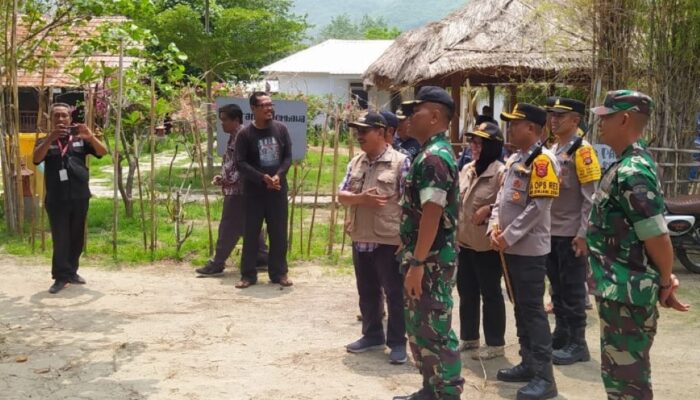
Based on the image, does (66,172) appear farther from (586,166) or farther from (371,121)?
(586,166)

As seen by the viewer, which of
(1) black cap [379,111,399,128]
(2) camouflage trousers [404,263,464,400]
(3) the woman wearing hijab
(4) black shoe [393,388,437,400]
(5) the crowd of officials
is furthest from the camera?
(1) black cap [379,111,399,128]

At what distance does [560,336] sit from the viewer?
5.68 m

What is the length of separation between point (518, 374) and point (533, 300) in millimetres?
584

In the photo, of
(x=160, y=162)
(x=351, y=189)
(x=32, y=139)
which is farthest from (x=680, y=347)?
(x=160, y=162)

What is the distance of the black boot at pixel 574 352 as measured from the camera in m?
5.50

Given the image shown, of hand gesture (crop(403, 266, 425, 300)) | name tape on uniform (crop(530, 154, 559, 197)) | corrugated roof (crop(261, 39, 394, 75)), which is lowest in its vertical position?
hand gesture (crop(403, 266, 425, 300))

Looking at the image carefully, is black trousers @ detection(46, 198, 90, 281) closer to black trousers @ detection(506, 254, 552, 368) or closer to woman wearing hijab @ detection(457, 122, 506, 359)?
woman wearing hijab @ detection(457, 122, 506, 359)

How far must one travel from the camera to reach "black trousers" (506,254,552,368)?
189 inches

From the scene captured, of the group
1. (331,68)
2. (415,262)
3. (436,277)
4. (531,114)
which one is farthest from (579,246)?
(331,68)

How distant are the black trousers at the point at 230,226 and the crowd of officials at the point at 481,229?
0.96ft

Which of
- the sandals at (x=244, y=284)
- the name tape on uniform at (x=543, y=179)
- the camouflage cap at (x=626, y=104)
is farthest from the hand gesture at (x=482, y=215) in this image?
the sandals at (x=244, y=284)

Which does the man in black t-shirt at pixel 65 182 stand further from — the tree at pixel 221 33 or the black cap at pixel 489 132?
the tree at pixel 221 33

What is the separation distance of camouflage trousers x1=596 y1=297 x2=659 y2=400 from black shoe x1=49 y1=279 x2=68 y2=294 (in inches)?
208

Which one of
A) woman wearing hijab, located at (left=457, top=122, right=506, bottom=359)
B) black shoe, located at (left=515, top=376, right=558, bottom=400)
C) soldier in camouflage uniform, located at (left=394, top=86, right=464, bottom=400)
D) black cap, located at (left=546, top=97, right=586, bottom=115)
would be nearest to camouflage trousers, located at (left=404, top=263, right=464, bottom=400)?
soldier in camouflage uniform, located at (left=394, top=86, right=464, bottom=400)
